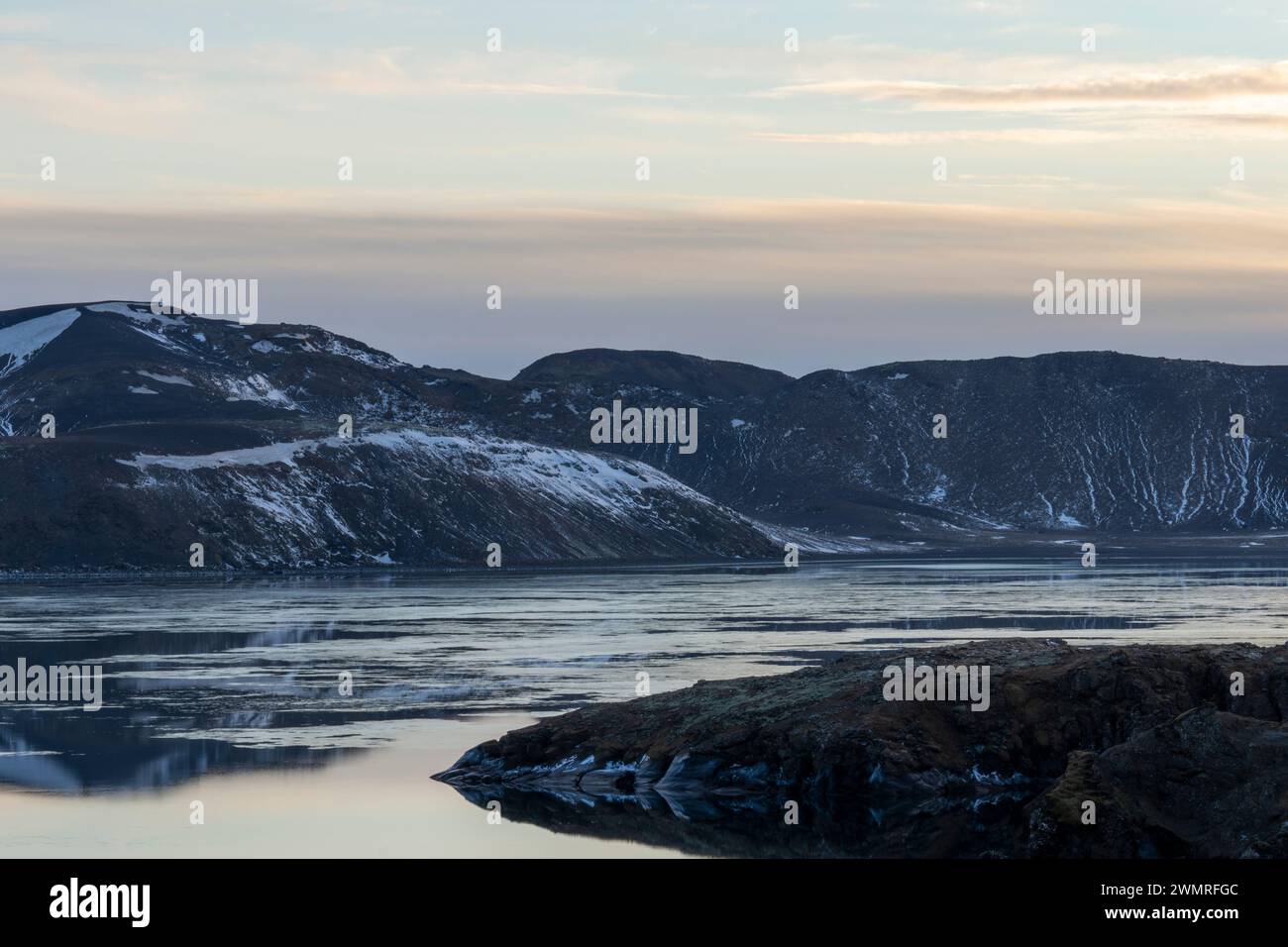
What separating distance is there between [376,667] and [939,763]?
28.1 m

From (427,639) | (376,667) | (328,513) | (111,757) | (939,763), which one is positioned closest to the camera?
(939,763)

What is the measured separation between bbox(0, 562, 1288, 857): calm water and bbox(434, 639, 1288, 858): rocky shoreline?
2171 mm

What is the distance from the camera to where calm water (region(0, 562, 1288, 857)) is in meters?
30.7

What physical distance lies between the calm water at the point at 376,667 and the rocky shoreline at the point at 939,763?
217cm

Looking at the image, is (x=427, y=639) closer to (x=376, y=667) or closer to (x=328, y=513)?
(x=376, y=667)

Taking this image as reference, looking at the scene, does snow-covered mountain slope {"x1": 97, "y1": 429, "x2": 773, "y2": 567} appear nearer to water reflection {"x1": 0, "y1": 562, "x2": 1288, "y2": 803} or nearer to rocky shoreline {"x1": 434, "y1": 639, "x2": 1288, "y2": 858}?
water reflection {"x1": 0, "y1": 562, "x2": 1288, "y2": 803}

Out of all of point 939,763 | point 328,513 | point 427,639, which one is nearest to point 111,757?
point 939,763

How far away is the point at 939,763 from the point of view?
3316 centimetres

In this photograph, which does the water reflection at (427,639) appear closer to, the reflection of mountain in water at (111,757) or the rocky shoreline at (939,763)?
the reflection of mountain in water at (111,757)

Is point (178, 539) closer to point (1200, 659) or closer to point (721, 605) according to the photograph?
point (721, 605)

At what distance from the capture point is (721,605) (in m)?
94.2

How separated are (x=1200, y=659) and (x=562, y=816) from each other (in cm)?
1314

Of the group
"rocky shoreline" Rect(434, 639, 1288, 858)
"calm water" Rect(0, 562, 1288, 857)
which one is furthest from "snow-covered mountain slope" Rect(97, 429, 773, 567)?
"rocky shoreline" Rect(434, 639, 1288, 858)
